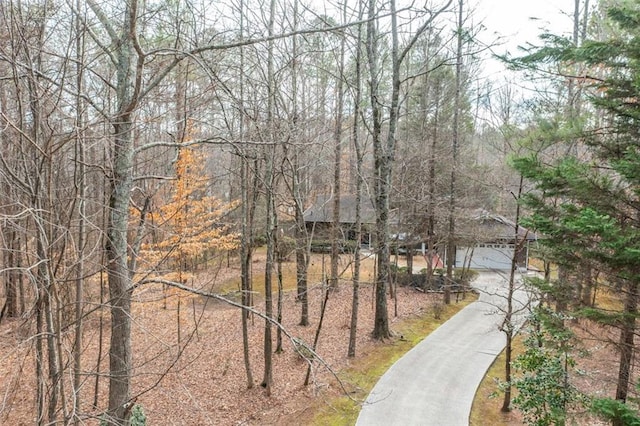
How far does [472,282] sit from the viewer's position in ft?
63.5

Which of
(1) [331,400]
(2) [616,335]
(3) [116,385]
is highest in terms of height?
(3) [116,385]

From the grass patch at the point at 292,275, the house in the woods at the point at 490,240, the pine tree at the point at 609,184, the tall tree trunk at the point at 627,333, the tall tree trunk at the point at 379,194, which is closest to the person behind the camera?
the pine tree at the point at 609,184

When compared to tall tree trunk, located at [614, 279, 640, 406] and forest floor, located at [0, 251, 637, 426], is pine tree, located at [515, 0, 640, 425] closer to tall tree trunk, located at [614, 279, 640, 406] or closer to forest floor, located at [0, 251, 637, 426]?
tall tree trunk, located at [614, 279, 640, 406]

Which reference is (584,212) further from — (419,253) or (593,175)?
(419,253)

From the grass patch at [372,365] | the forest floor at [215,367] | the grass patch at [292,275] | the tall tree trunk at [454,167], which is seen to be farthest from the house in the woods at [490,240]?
the grass patch at [292,275]

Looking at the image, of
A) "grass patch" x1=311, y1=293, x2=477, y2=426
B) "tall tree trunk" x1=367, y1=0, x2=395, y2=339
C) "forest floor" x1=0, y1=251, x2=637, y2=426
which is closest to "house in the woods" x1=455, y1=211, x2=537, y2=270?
"grass patch" x1=311, y1=293, x2=477, y2=426

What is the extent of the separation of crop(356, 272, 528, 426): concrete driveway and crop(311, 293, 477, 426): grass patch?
20 centimetres

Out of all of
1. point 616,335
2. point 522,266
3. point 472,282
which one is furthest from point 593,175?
point 522,266

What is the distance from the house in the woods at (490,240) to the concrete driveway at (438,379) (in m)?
2.67

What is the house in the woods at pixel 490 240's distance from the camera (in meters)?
15.8

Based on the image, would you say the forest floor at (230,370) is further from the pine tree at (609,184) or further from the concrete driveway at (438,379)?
the pine tree at (609,184)

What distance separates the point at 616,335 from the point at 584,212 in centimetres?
494

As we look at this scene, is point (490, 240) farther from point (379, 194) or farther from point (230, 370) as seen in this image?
point (230, 370)

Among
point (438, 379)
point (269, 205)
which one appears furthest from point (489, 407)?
point (269, 205)
